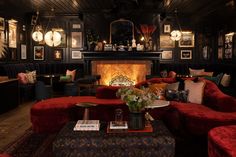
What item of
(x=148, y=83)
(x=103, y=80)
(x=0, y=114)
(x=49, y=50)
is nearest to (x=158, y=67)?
(x=103, y=80)

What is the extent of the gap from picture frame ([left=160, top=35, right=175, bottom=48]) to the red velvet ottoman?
27.0ft

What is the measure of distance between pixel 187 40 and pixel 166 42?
2.71 ft

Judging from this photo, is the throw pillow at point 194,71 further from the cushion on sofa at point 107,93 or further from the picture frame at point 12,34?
the picture frame at point 12,34

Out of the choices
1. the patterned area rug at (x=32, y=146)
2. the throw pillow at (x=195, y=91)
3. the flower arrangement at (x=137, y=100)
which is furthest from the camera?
the throw pillow at (x=195, y=91)

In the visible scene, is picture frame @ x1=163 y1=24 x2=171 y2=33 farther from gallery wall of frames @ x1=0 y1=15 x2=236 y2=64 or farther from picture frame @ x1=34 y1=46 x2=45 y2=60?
picture frame @ x1=34 y1=46 x2=45 y2=60

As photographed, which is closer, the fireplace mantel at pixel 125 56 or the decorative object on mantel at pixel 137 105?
the decorative object on mantel at pixel 137 105

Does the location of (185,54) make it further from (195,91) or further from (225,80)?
(195,91)

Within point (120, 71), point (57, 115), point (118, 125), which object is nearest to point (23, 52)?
point (120, 71)

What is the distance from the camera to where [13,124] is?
6031mm

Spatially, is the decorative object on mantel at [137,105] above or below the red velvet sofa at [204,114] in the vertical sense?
above

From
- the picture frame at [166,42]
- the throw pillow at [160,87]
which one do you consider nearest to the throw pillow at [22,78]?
the throw pillow at [160,87]

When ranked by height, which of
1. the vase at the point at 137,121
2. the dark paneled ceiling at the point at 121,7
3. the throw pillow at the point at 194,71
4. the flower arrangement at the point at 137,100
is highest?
the dark paneled ceiling at the point at 121,7

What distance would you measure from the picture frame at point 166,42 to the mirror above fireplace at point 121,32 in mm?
1188

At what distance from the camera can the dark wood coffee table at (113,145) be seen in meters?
3.25
